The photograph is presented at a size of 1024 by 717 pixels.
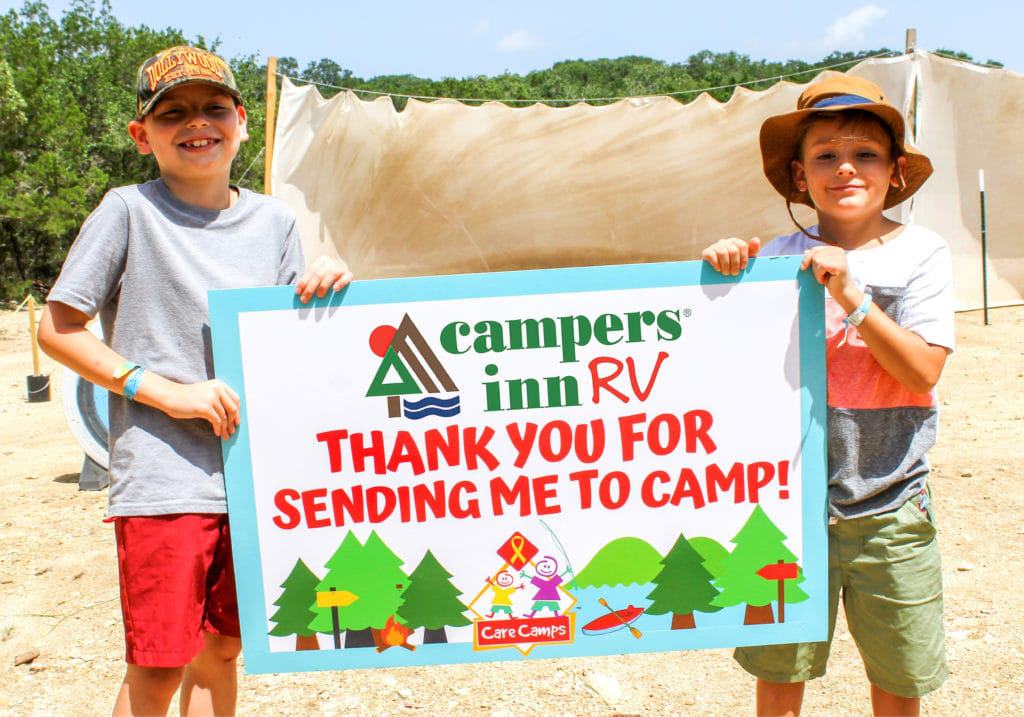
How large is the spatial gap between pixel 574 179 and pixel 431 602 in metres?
8.92

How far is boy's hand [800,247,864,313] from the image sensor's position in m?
1.60

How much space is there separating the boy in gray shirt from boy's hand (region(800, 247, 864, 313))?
879mm

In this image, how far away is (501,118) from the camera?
990 cm

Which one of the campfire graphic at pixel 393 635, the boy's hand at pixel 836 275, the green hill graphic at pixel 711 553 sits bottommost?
the campfire graphic at pixel 393 635

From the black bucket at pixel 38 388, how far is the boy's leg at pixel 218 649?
548 centimetres

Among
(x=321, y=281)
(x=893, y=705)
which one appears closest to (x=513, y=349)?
(x=321, y=281)

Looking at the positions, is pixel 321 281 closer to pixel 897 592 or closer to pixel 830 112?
pixel 830 112

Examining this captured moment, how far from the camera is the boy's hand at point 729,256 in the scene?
168cm

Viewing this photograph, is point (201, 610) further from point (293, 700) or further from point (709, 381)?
point (709, 381)

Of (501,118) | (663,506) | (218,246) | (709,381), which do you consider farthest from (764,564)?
(501,118)

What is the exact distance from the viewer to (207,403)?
5.37ft

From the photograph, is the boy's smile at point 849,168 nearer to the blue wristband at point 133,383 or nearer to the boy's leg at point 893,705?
the boy's leg at point 893,705

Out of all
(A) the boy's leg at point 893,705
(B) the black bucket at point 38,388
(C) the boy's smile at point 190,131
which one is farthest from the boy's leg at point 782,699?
(B) the black bucket at point 38,388

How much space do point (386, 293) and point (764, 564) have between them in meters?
0.91
